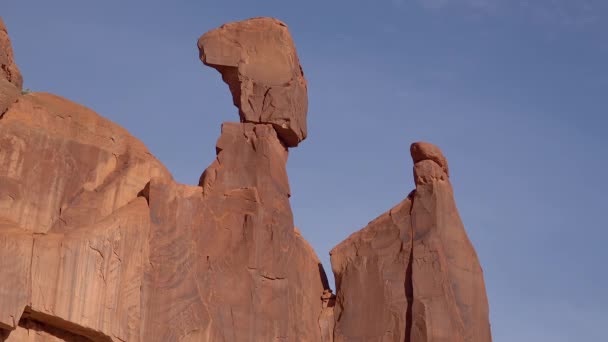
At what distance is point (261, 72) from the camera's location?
32.1m

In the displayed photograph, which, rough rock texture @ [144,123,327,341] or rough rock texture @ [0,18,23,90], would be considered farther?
rough rock texture @ [0,18,23,90]

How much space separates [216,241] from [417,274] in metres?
4.48

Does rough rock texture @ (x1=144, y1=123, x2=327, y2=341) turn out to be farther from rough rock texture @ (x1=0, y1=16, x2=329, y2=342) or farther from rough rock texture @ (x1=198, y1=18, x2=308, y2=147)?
rough rock texture @ (x1=198, y1=18, x2=308, y2=147)

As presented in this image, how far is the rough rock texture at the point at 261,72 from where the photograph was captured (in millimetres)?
31656

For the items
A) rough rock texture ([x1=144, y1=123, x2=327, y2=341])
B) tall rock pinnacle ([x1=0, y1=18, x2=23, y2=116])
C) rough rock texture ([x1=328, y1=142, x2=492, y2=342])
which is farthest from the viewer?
rough rock texture ([x1=328, y1=142, x2=492, y2=342])

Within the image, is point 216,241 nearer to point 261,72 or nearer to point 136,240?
point 136,240

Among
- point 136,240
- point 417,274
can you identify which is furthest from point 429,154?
point 136,240

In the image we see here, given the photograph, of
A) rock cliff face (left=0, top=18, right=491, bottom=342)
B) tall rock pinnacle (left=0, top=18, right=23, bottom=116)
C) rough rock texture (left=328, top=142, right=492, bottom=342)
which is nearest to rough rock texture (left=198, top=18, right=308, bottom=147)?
rock cliff face (left=0, top=18, right=491, bottom=342)

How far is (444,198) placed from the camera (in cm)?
3098

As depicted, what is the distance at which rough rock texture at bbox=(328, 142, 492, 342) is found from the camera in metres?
29.7

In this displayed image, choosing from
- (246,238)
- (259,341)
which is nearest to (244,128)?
(246,238)

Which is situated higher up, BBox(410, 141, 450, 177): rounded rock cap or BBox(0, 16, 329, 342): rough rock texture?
BBox(410, 141, 450, 177): rounded rock cap

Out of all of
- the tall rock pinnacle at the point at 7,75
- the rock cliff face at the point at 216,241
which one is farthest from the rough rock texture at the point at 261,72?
the tall rock pinnacle at the point at 7,75

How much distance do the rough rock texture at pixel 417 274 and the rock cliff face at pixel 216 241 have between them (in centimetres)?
3
